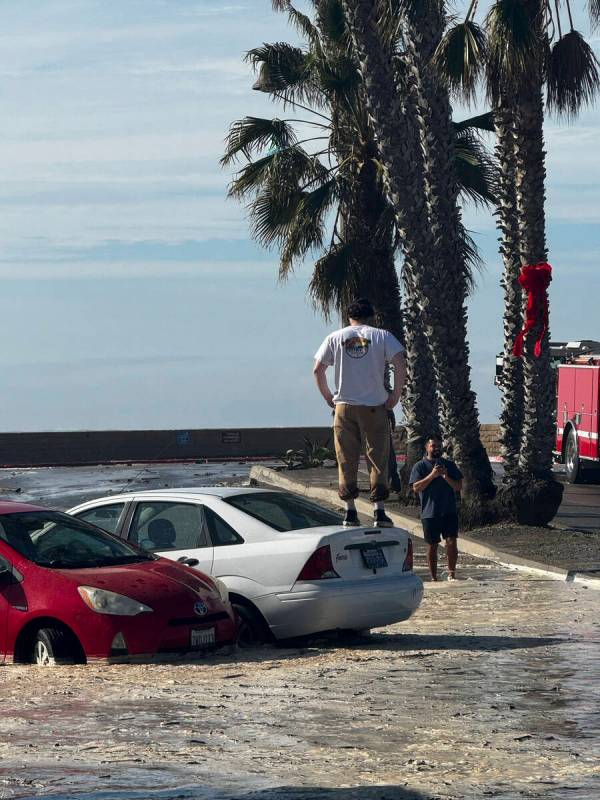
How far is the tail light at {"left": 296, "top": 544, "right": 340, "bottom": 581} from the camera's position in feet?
36.8

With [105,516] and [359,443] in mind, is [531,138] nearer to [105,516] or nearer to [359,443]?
[359,443]

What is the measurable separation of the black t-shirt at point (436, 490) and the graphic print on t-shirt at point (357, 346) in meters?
4.47

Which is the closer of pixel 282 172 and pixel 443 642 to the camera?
pixel 443 642

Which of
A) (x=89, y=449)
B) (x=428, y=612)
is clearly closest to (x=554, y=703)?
(x=428, y=612)

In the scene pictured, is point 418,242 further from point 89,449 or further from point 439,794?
point 89,449

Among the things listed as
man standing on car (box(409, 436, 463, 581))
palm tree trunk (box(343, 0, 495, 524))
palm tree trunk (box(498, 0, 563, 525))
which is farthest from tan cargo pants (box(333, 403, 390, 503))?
palm tree trunk (box(343, 0, 495, 524))

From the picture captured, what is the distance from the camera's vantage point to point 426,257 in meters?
22.2

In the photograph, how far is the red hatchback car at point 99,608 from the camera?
34.8 ft

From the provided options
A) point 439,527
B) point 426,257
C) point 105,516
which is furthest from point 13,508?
point 426,257

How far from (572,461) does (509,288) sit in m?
11.4

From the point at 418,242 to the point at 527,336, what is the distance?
2.38m

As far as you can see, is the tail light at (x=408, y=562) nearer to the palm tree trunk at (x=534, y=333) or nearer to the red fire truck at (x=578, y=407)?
the palm tree trunk at (x=534, y=333)

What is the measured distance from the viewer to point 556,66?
71.0 feet

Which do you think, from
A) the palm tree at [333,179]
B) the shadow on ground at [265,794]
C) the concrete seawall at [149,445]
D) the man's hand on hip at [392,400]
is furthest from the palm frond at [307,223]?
the shadow on ground at [265,794]
